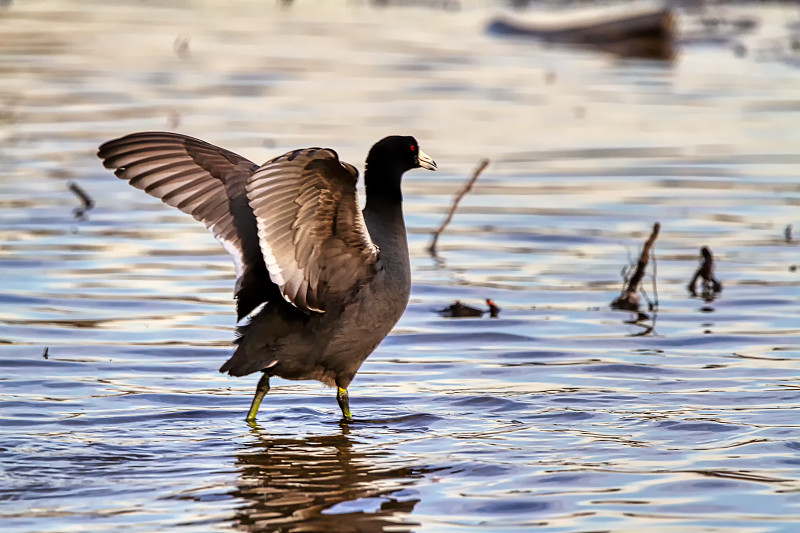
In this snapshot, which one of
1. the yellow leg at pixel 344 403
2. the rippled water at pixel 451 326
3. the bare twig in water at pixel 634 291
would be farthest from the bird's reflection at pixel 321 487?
the bare twig in water at pixel 634 291

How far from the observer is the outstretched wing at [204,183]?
648 cm

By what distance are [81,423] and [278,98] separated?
1119 cm

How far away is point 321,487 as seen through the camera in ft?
19.1

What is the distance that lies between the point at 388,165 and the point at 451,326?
7.50ft

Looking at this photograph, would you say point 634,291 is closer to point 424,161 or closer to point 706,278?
point 706,278

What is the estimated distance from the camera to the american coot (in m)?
6.24

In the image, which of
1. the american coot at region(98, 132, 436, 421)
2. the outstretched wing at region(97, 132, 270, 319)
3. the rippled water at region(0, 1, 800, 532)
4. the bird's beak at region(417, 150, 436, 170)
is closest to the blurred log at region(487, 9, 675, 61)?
the rippled water at region(0, 1, 800, 532)

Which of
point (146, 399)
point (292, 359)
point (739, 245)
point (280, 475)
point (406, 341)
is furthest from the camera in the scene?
point (739, 245)

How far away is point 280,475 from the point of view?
597 cm

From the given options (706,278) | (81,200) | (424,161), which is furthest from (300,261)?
(81,200)

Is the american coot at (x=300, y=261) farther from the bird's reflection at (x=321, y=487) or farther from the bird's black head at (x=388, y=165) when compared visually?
the bird's reflection at (x=321, y=487)

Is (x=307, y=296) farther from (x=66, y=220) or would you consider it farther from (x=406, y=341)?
(x=66, y=220)

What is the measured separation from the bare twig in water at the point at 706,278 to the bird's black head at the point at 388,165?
119 inches

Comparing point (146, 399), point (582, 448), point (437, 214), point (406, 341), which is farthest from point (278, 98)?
point (582, 448)
